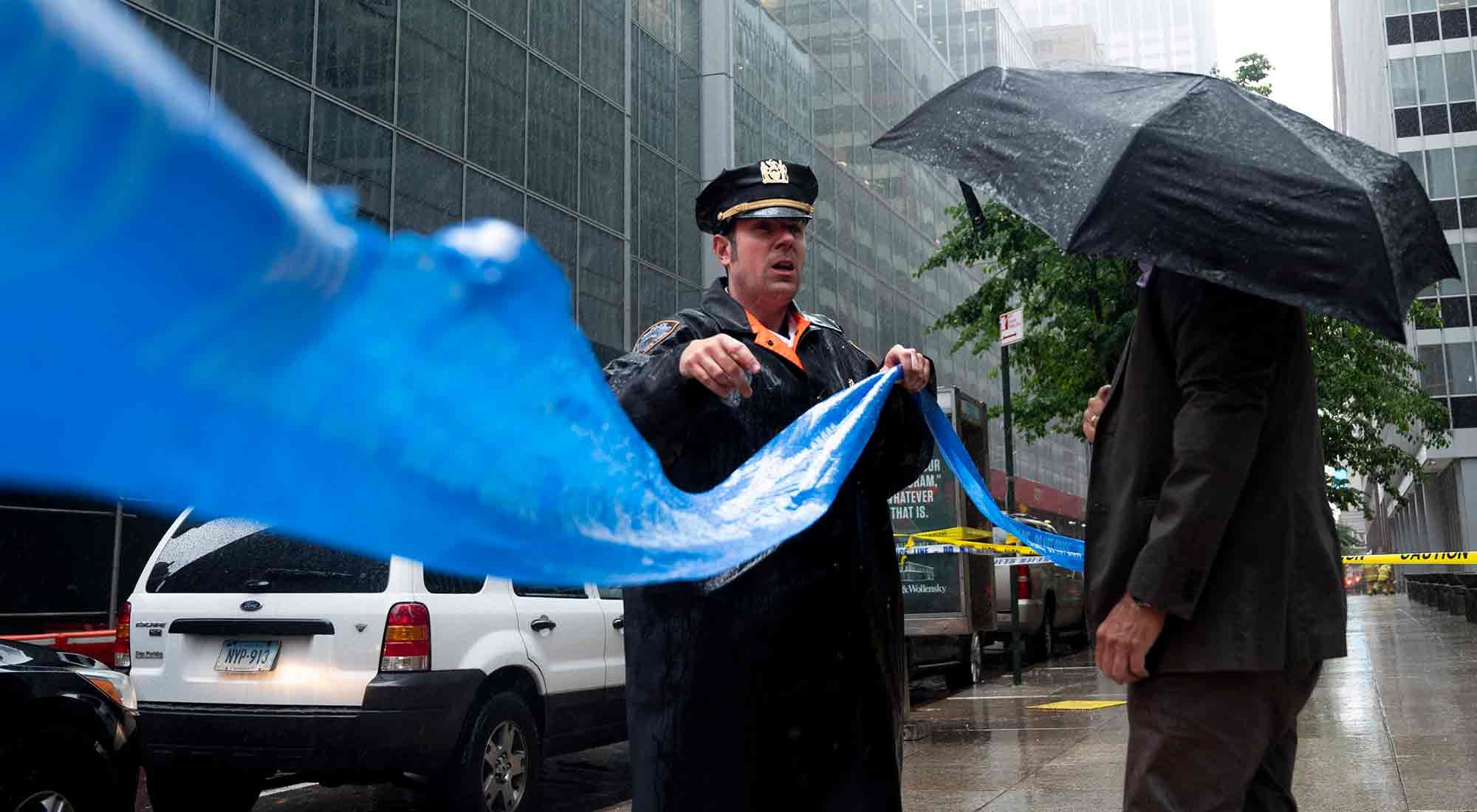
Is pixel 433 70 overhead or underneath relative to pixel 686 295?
overhead

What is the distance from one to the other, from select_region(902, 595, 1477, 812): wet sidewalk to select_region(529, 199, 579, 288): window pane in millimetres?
10913

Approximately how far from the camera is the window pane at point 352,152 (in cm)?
1748

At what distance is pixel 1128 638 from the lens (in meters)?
2.90

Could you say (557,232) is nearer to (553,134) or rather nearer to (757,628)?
(553,134)

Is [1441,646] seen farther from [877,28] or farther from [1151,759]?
[877,28]

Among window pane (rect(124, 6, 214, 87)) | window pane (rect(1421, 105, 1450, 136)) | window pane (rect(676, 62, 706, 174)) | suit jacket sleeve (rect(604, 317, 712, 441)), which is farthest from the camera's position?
window pane (rect(1421, 105, 1450, 136))

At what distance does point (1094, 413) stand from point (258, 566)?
5.00 metres

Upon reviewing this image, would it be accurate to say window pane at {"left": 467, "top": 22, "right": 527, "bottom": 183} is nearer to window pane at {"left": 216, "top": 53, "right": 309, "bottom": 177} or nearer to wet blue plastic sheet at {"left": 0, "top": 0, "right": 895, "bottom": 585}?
window pane at {"left": 216, "top": 53, "right": 309, "bottom": 177}

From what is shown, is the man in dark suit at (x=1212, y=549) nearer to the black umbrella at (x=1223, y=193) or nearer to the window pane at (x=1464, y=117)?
the black umbrella at (x=1223, y=193)

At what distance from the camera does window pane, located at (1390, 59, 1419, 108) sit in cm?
5181

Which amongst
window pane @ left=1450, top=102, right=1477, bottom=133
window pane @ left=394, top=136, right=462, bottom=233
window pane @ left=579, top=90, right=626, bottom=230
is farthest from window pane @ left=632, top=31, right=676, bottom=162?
window pane @ left=1450, top=102, right=1477, bottom=133

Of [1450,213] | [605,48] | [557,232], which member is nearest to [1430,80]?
[1450,213]

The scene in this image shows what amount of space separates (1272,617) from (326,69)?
16684 millimetres

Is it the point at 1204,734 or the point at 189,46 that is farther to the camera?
the point at 189,46
